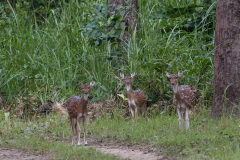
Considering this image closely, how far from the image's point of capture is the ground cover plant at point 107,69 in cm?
673

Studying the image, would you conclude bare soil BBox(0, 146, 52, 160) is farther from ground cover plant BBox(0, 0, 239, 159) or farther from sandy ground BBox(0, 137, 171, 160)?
ground cover plant BBox(0, 0, 239, 159)

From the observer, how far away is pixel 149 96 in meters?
8.62

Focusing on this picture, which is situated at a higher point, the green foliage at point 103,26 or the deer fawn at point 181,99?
the green foliage at point 103,26

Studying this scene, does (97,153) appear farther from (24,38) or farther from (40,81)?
(24,38)

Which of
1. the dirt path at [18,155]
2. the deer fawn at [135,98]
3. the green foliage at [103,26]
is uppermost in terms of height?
the green foliage at [103,26]

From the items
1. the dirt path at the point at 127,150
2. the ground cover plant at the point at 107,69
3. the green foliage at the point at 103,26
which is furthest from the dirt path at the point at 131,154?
the green foliage at the point at 103,26

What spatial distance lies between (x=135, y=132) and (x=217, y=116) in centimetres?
169

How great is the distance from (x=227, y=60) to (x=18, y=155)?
4.20 metres

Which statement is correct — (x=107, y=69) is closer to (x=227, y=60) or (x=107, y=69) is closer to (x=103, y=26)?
(x=103, y=26)

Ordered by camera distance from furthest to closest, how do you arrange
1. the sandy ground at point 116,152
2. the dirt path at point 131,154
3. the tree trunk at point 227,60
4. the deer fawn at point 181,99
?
1. the tree trunk at point 227,60
2. the deer fawn at point 181,99
3. the sandy ground at point 116,152
4. the dirt path at point 131,154

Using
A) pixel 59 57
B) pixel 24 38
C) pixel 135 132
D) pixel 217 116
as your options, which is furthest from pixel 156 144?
pixel 24 38

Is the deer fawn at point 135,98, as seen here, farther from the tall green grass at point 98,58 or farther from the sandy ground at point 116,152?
the sandy ground at point 116,152

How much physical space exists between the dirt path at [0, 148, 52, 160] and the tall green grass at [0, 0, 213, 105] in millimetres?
3243

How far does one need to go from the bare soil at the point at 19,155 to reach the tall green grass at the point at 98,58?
325cm
